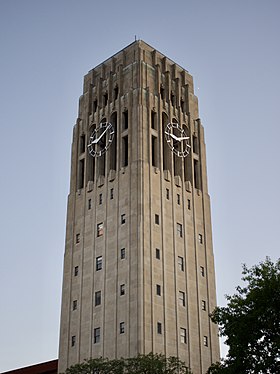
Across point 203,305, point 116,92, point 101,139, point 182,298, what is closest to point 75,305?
point 182,298

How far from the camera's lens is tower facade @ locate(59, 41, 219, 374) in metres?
70.9

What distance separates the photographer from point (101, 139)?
85062 mm

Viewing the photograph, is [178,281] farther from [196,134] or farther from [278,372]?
[278,372]

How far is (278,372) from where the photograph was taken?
4547cm

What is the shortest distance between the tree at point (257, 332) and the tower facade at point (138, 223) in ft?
67.1

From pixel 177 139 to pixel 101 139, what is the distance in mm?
9428

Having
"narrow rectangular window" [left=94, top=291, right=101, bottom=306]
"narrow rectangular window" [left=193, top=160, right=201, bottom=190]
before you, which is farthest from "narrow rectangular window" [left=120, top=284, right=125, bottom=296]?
"narrow rectangular window" [left=193, top=160, right=201, bottom=190]

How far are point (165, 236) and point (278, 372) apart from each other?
31.8m

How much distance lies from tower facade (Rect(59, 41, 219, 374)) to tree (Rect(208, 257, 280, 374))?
806 inches

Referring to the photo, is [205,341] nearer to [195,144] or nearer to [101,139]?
[195,144]

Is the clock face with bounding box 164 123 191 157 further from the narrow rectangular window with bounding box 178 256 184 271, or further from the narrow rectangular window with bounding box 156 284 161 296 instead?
the narrow rectangular window with bounding box 156 284 161 296

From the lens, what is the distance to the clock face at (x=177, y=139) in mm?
83812

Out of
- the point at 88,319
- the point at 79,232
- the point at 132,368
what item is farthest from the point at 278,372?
the point at 79,232

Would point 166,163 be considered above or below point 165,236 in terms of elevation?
above
